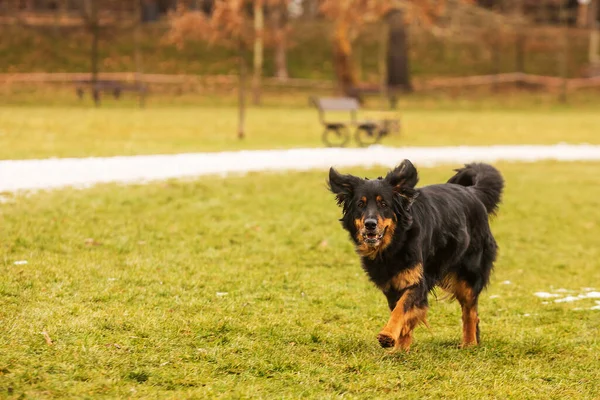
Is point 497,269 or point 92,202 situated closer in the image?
point 497,269

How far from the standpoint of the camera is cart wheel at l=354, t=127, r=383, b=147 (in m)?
24.9

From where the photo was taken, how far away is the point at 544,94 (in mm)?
51062

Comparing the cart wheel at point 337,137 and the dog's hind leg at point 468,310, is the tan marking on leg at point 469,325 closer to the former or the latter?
the dog's hind leg at point 468,310

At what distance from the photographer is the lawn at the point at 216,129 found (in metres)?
21.5

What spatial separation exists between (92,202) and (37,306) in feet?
18.6

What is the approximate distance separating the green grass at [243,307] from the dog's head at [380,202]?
0.93 meters

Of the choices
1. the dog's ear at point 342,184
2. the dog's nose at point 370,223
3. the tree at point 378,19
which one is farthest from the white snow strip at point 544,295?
the tree at point 378,19

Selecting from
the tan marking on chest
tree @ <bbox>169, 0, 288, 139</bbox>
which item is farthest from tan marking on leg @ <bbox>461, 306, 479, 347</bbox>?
tree @ <bbox>169, 0, 288, 139</bbox>

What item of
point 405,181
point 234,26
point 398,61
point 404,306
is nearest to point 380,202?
point 405,181

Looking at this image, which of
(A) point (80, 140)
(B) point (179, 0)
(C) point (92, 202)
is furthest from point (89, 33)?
(C) point (92, 202)

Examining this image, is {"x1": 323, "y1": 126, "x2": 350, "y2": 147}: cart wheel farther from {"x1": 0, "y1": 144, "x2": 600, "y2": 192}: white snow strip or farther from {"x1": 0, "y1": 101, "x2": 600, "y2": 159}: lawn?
{"x1": 0, "y1": 144, "x2": 600, "y2": 192}: white snow strip

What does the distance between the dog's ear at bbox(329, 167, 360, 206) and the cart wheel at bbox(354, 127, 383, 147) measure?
703 inches

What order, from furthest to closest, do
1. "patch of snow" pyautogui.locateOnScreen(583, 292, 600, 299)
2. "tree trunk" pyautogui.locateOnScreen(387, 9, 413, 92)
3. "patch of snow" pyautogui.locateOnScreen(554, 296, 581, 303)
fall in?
"tree trunk" pyautogui.locateOnScreen(387, 9, 413, 92) < "patch of snow" pyautogui.locateOnScreen(583, 292, 600, 299) < "patch of snow" pyautogui.locateOnScreen(554, 296, 581, 303)

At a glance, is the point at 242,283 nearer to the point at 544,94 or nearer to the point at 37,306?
the point at 37,306
